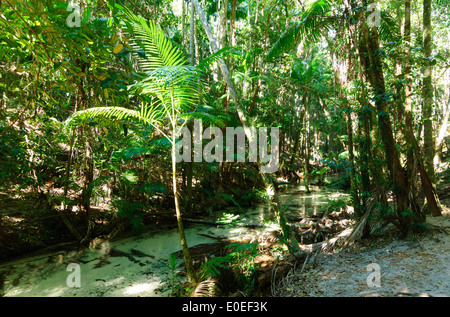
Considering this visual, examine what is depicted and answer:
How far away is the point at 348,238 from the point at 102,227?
481 cm

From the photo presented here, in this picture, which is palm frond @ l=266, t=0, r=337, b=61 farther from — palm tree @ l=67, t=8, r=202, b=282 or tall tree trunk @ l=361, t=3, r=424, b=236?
palm tree @ l=67, t=8, r=202, b=282

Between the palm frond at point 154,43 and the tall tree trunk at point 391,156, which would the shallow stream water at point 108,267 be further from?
the palm frond at point 154,43

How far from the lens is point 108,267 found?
13.1ft

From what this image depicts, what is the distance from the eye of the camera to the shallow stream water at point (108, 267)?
130 inches

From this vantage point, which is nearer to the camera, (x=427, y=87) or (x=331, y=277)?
(x=331, y=277)

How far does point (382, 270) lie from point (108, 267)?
154 inches

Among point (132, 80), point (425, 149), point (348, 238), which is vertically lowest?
point (348, 238)

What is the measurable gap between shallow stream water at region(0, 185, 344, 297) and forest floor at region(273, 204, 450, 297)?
3.66 feet

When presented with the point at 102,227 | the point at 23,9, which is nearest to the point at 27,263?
the point at 102,227

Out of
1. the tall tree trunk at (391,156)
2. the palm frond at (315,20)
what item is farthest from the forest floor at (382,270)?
the palm frond at (315,20)

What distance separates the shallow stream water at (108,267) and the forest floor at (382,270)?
3.66 feet

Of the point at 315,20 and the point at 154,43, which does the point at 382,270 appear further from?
the point at 315,20

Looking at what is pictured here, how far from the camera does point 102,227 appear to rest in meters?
5.28
